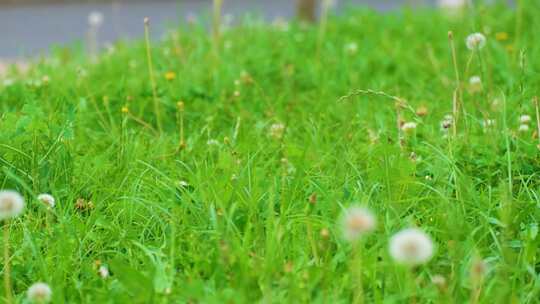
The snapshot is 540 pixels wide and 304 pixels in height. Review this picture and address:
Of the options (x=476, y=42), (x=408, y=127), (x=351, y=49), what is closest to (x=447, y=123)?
(x=408, y=127)

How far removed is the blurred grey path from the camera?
7.45 metres

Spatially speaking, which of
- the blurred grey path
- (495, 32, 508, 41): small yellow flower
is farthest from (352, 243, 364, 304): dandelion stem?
the blurred grey path

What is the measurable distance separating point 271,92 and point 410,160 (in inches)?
68.7

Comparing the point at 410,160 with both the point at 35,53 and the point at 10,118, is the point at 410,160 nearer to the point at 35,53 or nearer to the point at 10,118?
the point at 10,118

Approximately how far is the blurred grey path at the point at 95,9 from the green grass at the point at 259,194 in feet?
8.89

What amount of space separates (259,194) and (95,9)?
7.49 meters

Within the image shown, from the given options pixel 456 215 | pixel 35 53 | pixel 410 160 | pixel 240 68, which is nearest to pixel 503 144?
pixel 410 160

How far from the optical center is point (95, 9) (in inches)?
377

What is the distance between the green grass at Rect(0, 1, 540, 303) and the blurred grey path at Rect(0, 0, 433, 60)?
2.71m

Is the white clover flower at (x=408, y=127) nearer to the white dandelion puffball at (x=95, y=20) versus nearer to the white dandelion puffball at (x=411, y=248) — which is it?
the white dandelion puffball at (x=411, y=248)

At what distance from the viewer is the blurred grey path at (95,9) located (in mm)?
7449

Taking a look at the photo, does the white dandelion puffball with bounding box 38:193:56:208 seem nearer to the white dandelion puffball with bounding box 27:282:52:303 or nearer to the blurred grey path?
the white dandelion puffball with bounding box 27:282:52:303

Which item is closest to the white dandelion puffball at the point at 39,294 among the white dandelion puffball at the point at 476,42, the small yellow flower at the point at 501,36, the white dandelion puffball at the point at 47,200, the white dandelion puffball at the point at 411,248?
the white dandelion puffball at the point at 47,200

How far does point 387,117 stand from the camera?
11.4 ft
